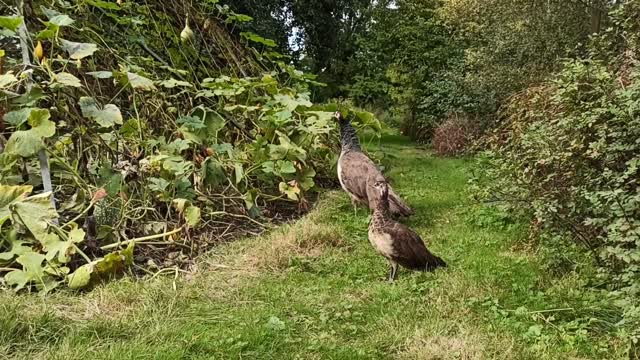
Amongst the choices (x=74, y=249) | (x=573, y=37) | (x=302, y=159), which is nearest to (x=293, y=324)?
(x=74, y=249)

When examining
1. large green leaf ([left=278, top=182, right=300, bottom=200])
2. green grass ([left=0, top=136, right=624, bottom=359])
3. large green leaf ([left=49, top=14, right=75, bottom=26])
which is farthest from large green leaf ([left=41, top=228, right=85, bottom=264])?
large green leaf ([left=278, top=182, right=300, bottom=200])

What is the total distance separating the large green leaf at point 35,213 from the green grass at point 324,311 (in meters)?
0.49

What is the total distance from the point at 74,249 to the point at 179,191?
1.30 metres

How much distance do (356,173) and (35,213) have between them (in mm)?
2949

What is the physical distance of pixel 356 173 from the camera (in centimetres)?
580

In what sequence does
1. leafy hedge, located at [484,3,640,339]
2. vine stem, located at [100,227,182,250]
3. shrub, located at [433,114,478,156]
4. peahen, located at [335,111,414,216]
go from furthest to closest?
shrub, located at [433,114,478,156]
peahen, located at [335,111,414,216]
vine stem, located at [100,227,182,250]
leafy hedge, located at [484,3,640,339]

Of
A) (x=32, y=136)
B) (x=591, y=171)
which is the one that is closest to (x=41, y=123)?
(x=32, y=136)

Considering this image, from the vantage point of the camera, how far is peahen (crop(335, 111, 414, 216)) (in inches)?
217

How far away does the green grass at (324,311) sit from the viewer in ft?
9.55

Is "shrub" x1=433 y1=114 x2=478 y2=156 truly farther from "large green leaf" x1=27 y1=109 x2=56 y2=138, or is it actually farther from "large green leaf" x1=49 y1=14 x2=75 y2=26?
"large green leaf" x1=27 y1=109 x2=56 y2=138

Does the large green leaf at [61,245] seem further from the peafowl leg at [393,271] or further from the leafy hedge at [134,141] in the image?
the peafowl leg at [393,271]

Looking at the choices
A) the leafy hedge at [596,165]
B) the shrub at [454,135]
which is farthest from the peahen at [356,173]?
the shrub at [454,135]

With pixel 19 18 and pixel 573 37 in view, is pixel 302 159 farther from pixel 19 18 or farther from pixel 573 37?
pixel 573 37

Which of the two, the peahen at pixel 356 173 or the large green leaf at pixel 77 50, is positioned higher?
the large green leaf at pixel 77 50
